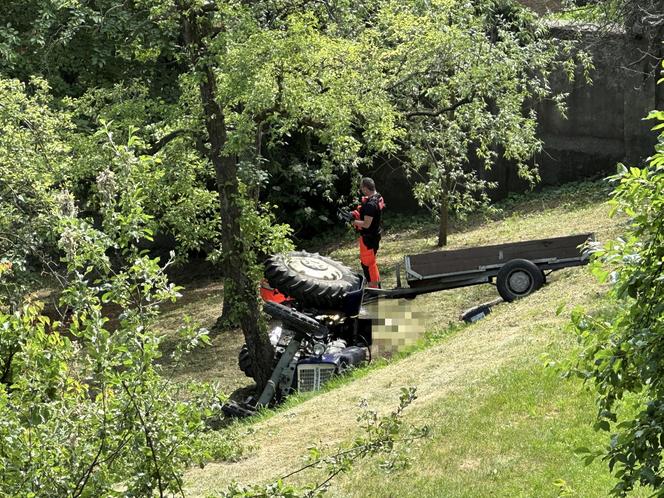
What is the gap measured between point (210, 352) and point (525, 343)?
6664 mm

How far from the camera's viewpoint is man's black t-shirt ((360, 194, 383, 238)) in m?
16.0

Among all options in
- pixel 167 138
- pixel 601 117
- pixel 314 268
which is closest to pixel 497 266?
pixel 314 268

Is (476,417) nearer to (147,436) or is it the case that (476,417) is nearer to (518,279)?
(518,279)

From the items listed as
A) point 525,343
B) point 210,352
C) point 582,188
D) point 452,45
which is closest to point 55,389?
point 525,343

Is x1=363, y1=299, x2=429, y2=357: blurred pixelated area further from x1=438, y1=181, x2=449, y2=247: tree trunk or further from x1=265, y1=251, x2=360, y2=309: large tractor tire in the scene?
x1=438, y1=181, x2=449, y2=247: tree trunk

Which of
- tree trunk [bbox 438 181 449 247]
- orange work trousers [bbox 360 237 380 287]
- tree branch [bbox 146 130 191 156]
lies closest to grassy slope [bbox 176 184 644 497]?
orange work trousers [bbox 360 237 380 287]

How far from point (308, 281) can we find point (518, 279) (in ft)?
8.47

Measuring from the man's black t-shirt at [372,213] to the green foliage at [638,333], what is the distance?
11096mm

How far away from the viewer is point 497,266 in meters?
14.1

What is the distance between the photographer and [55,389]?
5652mm

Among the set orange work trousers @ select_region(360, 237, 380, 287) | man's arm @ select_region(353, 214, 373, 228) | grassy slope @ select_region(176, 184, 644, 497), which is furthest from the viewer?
orange work trousers @ select_region(360, 237, 380, 287)

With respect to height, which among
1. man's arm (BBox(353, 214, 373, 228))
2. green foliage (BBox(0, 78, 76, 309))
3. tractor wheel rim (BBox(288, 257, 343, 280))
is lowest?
tractor wheel rim (BBox(288, 257, 343, 280))

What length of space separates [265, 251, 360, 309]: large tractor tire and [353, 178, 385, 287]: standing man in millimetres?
1588

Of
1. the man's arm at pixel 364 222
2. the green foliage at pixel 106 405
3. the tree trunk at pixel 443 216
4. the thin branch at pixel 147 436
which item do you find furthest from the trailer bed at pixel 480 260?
the thin branch at pixel 147 436
